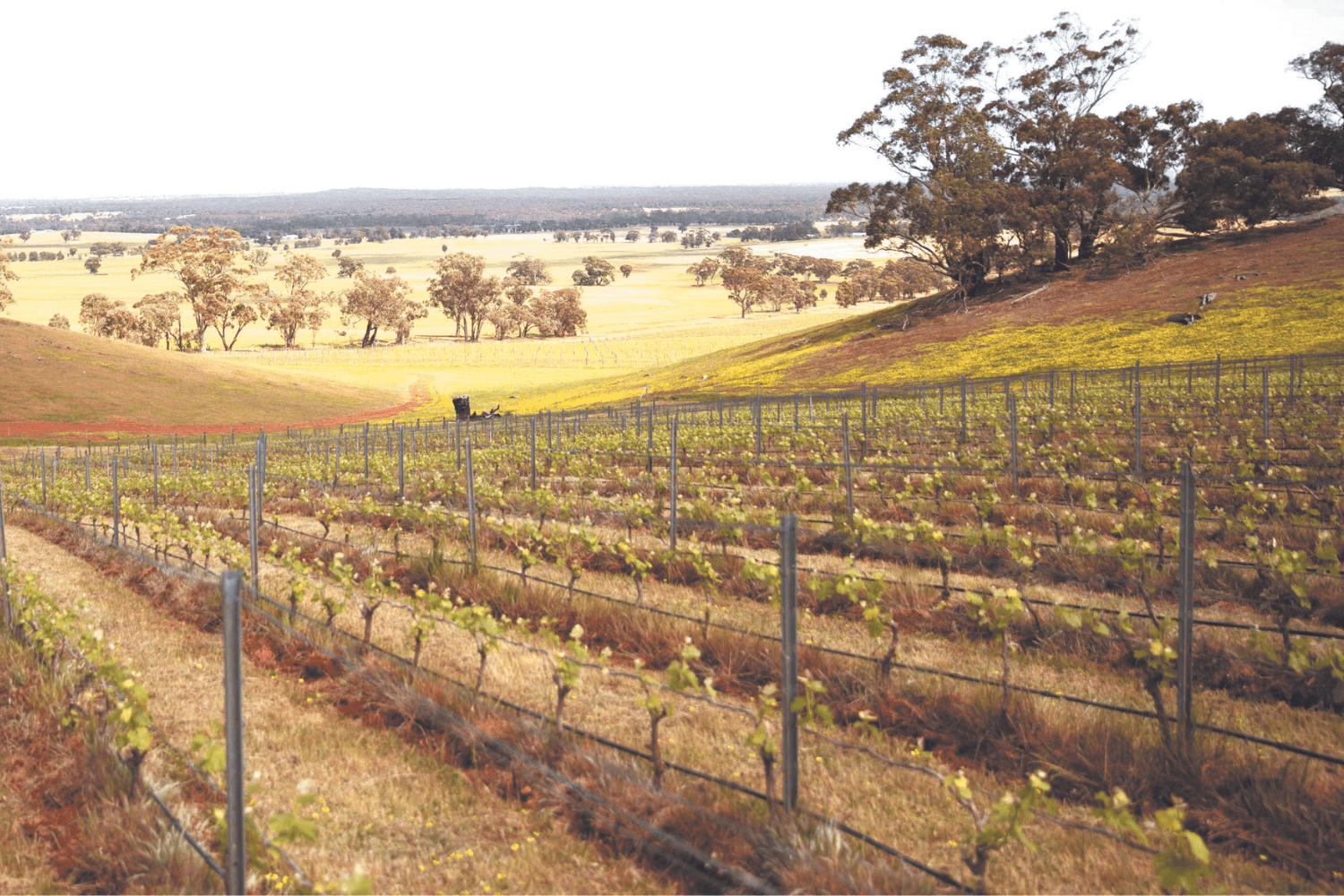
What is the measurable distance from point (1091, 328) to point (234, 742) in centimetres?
4924

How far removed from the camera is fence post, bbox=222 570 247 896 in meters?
3.72

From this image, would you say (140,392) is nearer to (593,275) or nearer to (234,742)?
(234,742)

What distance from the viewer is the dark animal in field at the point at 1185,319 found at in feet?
144

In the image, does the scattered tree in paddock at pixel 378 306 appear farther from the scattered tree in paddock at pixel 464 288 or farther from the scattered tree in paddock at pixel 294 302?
the scattered tree in paddock at pixel 464 288

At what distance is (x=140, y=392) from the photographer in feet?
178

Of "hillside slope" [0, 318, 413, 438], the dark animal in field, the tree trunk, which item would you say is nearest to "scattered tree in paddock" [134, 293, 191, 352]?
"hillside slope" [0, 318, 413, 438]

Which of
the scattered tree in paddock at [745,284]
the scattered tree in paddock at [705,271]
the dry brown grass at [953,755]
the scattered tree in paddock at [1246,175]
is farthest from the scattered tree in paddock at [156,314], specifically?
the dry brown grass at [953,755]

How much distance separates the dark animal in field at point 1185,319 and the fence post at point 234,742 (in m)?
48.5

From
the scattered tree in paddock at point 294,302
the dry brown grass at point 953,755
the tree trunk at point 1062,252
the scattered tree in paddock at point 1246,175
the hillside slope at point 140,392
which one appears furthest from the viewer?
the scattered tree in paddock at point 294,302

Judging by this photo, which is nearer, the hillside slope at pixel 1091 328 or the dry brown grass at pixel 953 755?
the dry brown grass at pixel 953 755

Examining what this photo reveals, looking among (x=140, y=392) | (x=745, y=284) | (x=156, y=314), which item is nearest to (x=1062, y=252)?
(x=745, y=284)

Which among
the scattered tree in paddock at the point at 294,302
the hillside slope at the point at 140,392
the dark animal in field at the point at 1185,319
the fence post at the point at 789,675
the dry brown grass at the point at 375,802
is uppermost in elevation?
the scattered tree in paddock at the point at 294,302

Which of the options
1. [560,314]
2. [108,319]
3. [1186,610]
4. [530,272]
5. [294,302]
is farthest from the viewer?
[530,272]

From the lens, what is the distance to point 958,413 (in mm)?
23578
